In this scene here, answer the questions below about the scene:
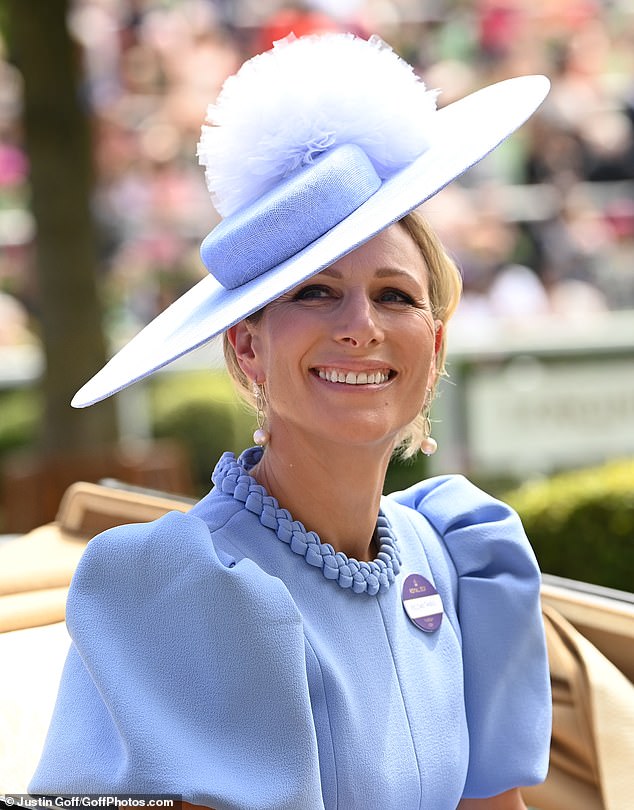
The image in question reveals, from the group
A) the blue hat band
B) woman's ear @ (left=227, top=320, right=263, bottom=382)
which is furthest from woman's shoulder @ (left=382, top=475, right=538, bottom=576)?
the blue hat band

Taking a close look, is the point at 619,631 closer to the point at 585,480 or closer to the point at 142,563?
the point at 142,563

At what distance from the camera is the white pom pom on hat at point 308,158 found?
1.49m

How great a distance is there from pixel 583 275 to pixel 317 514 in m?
6.67

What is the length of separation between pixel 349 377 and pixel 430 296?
21 centimetres

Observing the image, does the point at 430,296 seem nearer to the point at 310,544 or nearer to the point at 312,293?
the point at 312,293

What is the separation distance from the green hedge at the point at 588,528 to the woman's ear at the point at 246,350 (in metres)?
2.56

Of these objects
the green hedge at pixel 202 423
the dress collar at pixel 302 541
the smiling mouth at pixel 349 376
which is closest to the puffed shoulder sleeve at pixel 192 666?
the dress collar at pixel 302 541

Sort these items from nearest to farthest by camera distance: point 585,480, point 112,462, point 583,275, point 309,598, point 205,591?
point 205,591 < point 309,598 < point 585,480 < point 112,462 < point 583,275

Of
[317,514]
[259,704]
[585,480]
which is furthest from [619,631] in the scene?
[585,480]

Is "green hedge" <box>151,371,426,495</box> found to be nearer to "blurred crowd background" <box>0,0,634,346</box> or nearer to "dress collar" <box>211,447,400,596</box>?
"blurred crowd background" <box>0,0,634,346</box>

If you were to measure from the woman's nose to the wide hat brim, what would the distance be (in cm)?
9

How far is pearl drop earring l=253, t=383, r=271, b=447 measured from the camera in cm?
167

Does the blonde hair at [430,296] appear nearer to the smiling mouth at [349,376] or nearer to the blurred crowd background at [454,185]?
the smiling mouth at [349,376]

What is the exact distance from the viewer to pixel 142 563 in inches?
57.2
